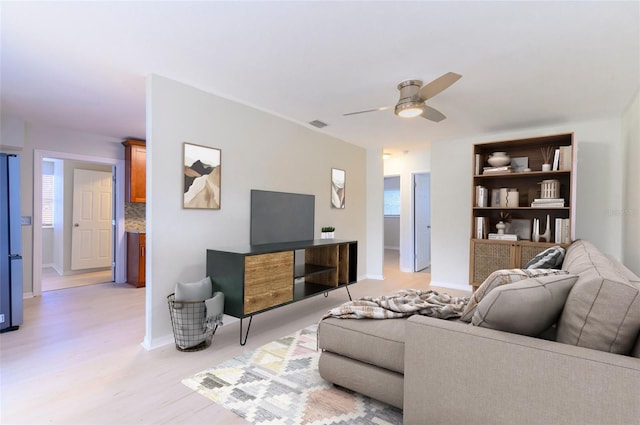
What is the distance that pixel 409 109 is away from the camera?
2820 millimetres

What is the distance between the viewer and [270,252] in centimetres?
293

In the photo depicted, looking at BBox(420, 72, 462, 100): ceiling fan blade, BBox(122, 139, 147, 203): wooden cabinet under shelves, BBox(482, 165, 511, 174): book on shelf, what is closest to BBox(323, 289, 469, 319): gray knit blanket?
BBox(420, 72, 462, 100): ceiling fan blade

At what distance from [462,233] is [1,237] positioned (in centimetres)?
547

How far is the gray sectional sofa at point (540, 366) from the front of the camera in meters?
1.10

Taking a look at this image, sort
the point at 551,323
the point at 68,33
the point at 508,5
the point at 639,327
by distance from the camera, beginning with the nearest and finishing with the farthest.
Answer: the point at 639,327
the point at 551,323
the point at 508,5
the point at 68,33

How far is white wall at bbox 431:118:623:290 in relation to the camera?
12.8 ft

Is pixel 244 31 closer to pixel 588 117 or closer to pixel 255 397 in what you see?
pixel 255 397

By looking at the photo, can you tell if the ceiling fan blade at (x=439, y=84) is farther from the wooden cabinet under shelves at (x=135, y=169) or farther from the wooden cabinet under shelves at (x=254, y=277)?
the wooden cabinet under shelves at (x=135, y=169)

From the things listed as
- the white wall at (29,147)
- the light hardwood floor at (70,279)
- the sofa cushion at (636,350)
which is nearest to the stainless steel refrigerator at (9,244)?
the white wall at (29,147)

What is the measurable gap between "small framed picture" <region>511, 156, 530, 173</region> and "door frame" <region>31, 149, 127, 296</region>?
583cm

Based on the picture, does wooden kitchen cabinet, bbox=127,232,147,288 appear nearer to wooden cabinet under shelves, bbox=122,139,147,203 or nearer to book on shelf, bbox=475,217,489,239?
wooden cabinet under shelves, bbox=122,139,147,203

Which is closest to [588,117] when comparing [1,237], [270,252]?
Answer: [270,252]

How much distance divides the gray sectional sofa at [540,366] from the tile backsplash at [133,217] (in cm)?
508

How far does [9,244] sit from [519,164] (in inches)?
228
